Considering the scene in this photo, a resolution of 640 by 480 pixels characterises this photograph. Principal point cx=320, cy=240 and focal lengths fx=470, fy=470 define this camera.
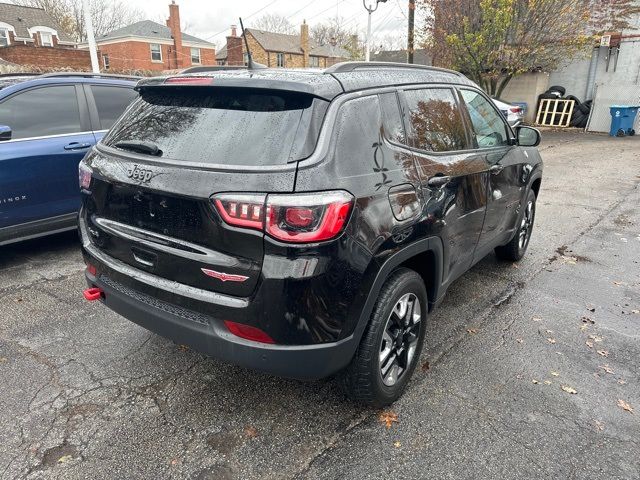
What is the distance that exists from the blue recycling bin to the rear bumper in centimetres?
1848

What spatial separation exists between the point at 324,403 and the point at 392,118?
1655 mm

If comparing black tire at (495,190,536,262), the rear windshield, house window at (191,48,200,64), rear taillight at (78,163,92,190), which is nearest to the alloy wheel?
the rear windshield

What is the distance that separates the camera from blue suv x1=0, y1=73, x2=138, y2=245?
4258 mm

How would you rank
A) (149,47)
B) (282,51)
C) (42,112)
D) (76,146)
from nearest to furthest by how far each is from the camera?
(42,112), (76,146), (149,47), (282,51)

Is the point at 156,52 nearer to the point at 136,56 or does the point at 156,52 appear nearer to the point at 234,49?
the point at 136,56

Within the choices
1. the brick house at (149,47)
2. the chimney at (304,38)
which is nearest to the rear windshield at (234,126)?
the brick house at (149,47)

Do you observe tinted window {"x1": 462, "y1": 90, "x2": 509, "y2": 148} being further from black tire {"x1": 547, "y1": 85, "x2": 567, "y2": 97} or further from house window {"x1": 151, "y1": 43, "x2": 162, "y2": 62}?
house window {"x1": 151, "y1": 43, "x2": 162, "y2": 62}

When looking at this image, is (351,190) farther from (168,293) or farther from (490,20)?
(490,20)

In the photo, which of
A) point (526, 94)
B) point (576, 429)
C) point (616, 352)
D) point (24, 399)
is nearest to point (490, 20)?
point (526, 94)

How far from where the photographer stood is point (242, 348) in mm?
2146

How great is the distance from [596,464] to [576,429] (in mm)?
256

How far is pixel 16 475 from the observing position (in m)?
2.15

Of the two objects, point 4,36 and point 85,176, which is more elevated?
point 4,36

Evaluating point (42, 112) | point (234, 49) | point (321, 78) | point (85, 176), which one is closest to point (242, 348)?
point (321, 78)
